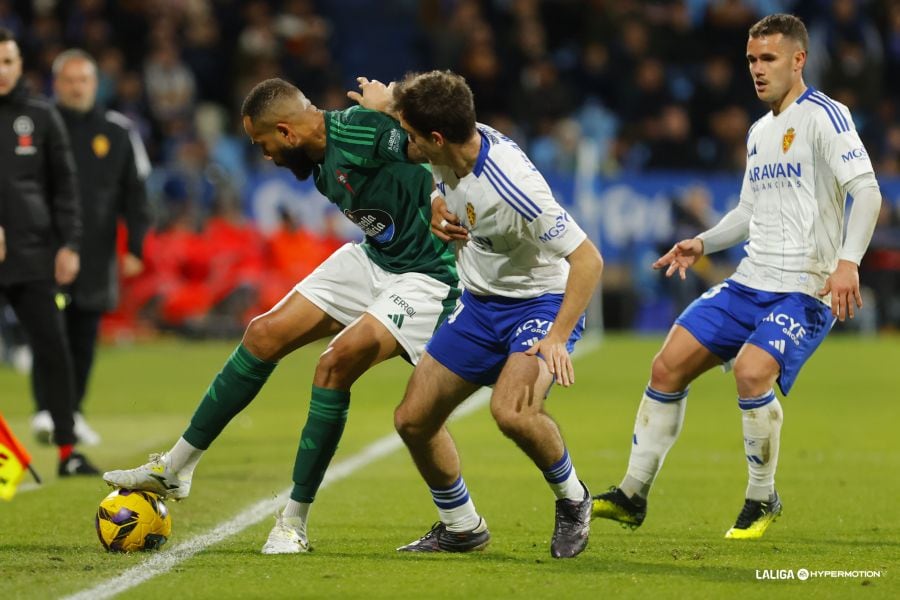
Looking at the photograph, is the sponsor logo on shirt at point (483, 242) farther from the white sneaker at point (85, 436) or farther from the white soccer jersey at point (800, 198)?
the white sneaker at point (85, 436)

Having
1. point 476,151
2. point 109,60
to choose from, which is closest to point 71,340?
point 476,151

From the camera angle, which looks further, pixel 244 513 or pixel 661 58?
pixel 661 58

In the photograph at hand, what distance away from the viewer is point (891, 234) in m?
21.7

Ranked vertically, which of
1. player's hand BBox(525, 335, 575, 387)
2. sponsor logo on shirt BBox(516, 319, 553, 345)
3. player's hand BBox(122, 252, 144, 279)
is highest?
sponsor logo on shirt BBox(516, 319, 553, 345)

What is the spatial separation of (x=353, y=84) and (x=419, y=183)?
18094 mm

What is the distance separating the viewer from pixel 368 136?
21.2 ft

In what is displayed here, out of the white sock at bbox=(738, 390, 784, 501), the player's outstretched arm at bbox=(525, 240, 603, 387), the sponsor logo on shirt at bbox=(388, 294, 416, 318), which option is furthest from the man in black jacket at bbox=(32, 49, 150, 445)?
the player's outstretched arm at bbox=(525, 240, 603, 387)

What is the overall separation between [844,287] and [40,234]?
4.65 m

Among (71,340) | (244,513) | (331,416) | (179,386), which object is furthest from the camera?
(179,386)

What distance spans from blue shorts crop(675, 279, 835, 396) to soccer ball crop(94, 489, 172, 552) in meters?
2.45

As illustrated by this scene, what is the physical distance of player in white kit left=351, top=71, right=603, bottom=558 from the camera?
19.1ft

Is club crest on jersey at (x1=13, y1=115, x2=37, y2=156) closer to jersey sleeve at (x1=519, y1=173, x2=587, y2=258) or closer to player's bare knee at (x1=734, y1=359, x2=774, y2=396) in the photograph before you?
jersey sleeve at (x1=519, y1=173, x2=587, y2=258)

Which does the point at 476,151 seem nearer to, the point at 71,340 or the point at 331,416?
the point at 331,416

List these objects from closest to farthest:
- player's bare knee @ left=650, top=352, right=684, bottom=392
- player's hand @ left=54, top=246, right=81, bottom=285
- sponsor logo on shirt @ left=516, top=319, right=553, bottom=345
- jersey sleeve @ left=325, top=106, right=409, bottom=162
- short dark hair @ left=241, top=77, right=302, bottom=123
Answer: sponsor logo on shirt @ left=516, top=319, right=553, bottom=345 < short dark hair @ left=241, top=77, right=302, bottom=123 < jersey sleeve @ left=325, top=106, right=409, bottom=162 < player's bare knee @ left=650, top=352, right=684, bottom=392 < player's hand @ left=54, top=246, right=81, bottom=285
